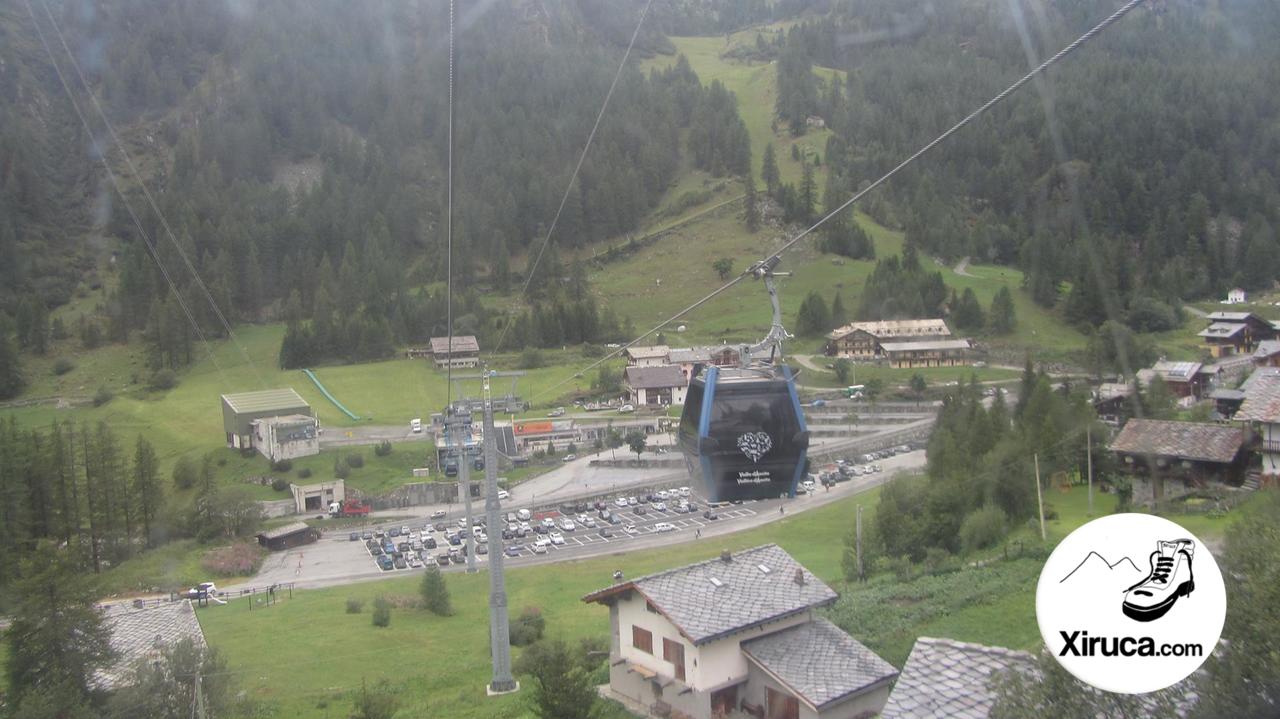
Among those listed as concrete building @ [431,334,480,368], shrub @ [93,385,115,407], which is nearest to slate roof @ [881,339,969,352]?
concrete building @ [431,334,480,368]

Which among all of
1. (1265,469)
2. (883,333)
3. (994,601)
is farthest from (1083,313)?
(994,601)

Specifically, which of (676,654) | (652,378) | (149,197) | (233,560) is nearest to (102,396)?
(233,560)

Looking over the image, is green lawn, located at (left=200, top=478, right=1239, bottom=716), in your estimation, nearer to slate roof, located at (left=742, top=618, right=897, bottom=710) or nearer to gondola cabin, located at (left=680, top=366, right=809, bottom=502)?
slate roof, located at (left=742, top=618, right=897, bottom=710)

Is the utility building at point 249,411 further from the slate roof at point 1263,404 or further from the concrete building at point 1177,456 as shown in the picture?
the slate roof at point 1263,404

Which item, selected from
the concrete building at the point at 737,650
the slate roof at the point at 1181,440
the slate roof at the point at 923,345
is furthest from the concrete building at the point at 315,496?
the slate roof at the point at 1181,440

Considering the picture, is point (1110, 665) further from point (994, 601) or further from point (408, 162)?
point (408, 162)
